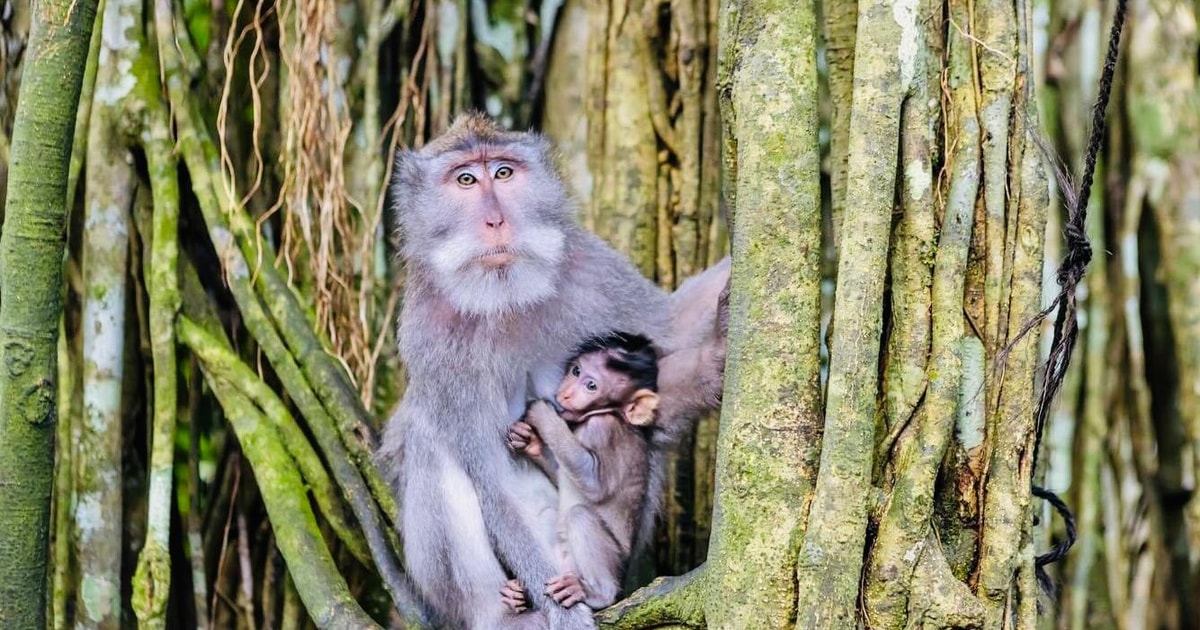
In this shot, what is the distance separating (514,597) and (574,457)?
0.38 metres

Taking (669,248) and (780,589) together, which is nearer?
(780,589)

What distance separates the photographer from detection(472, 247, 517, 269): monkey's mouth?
136 inches

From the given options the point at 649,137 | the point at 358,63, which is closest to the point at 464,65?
the point at 358,63

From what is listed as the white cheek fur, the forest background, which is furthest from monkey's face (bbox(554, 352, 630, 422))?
the forest background

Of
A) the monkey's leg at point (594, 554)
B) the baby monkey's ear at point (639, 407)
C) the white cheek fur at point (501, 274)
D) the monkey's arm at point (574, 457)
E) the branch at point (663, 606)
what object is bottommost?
the branch at point (663, 606)

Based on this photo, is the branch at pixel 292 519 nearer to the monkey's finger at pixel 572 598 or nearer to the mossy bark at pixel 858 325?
the monkey's finger at pixel 572 598

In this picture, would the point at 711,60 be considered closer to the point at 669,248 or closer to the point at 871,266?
the point at 669,248

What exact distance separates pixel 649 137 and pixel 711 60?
323mm

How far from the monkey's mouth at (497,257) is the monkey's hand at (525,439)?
0.43 meters

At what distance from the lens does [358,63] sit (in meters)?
4.55

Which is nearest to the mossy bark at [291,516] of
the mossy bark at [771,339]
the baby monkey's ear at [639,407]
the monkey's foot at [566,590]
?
the monkey's foot at [566,590]

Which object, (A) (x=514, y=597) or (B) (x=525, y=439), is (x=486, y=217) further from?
(A) (x=514, y=597)

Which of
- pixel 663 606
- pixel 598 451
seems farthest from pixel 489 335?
pixel 663 606

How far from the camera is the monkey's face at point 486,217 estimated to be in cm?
346
